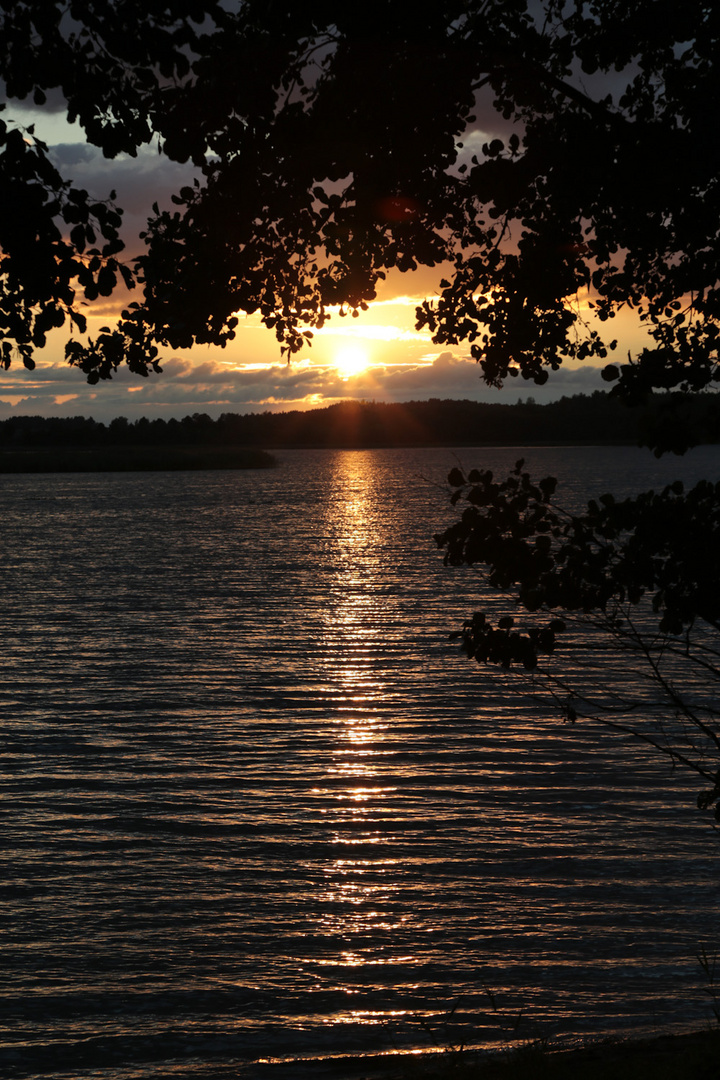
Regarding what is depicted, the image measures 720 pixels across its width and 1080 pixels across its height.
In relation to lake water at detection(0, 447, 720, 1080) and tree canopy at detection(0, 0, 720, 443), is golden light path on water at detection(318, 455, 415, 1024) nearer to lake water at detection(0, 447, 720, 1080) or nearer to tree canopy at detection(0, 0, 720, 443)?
lake water at detection(0, 447, 720, 1080)

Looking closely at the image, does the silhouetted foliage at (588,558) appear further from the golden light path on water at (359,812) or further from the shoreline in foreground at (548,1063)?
the golden light path on water at (359,812)

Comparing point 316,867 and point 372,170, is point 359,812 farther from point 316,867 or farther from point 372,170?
point 372,170

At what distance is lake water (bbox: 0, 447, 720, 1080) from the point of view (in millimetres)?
9312

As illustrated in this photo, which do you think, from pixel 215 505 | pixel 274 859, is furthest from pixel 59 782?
pixel 215 505

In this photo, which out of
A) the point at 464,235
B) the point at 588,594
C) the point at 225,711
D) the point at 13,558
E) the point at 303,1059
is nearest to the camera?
the point at 588,594

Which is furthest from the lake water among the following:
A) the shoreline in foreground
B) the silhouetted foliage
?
the silhouetted foliage

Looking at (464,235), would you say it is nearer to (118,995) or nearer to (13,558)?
(118,995)

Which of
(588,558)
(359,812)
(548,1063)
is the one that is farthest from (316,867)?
(588,558)

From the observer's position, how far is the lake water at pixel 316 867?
30.6ft

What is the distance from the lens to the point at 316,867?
1281cm

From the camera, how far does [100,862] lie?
42.3 ft

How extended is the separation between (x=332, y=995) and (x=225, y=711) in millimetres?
11650

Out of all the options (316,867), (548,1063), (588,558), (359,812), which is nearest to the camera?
(588,558)

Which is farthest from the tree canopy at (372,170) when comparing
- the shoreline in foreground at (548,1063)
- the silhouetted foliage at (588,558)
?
the shoreline in foreground at (548,1063)
